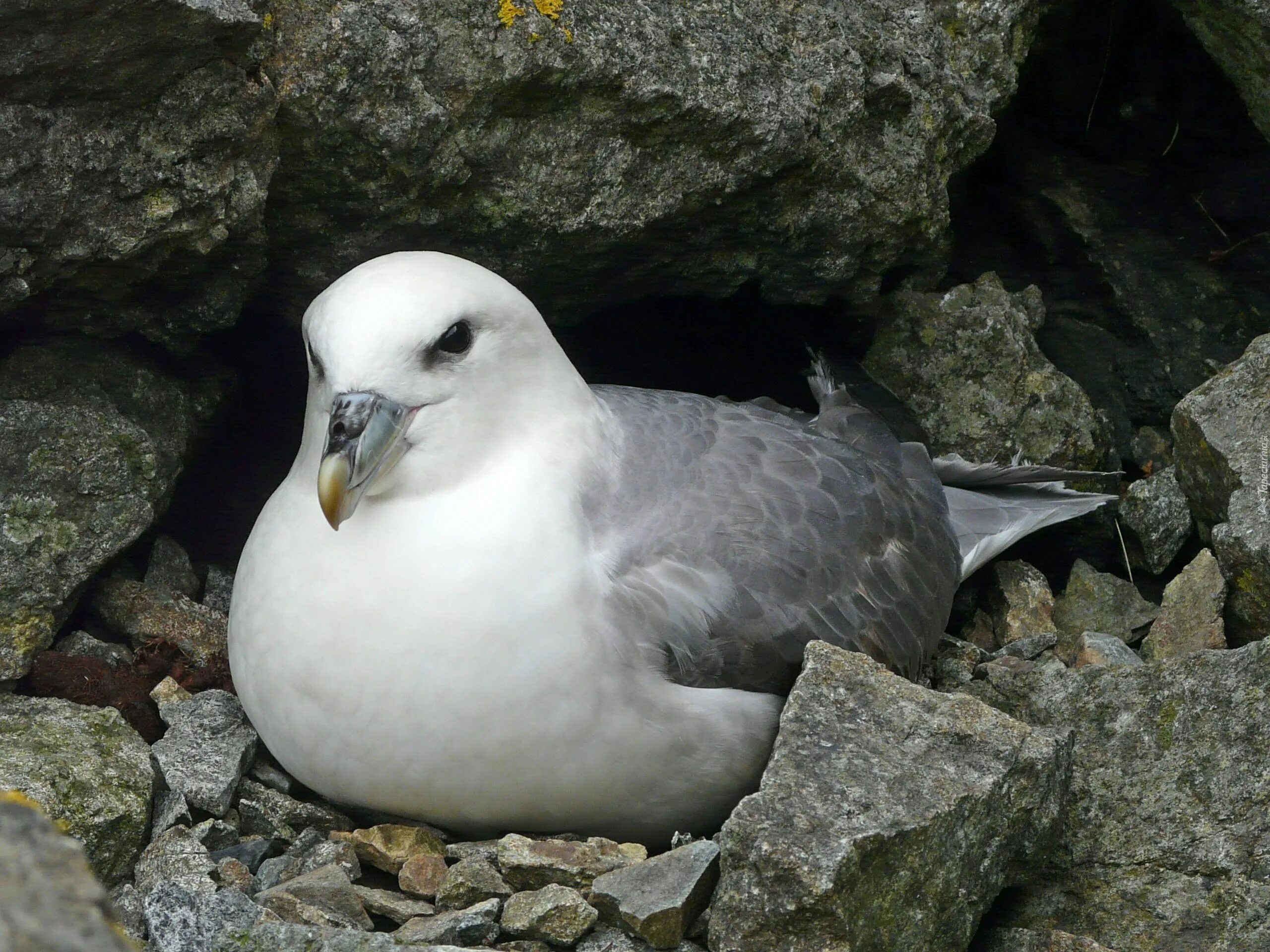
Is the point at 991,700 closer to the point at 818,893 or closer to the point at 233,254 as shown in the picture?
the point at 818,893

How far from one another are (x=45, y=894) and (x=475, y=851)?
171 centimetres

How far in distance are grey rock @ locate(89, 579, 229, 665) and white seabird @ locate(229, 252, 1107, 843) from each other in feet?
1.65

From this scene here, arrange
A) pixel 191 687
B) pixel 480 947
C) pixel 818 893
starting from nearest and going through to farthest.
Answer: pixel 818 893
pixel 480 947
pixel 191 687

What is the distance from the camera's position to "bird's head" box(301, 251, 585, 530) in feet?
9.78

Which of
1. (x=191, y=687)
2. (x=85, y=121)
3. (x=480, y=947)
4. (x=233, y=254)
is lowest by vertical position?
(x=191, y=687)

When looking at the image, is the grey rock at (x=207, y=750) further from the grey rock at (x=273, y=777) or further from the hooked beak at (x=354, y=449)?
the hooked beak at (x=354, y=449)

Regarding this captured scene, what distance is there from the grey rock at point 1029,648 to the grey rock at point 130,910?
2.38 metres

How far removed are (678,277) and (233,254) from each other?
4.29 ft

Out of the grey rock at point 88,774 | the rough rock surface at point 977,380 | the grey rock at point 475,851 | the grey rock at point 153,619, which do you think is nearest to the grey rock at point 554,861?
the grey rock at point 475,851

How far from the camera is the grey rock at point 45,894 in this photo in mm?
1320

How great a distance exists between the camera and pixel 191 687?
3.80 m

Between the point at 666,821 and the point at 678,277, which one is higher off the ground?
the point at 678,277

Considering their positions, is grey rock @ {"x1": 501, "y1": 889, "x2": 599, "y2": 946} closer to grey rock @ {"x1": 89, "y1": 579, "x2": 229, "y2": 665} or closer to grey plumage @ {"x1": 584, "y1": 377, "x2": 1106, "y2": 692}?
grey plumage @ {"x1": 584, "y1": 377, "x2": 1106, "y2": 692}

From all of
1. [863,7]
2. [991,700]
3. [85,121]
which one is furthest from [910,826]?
[863,7]
